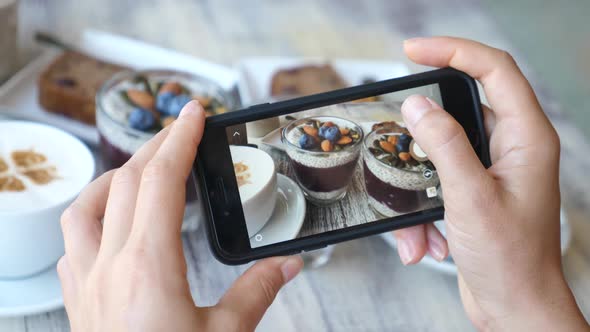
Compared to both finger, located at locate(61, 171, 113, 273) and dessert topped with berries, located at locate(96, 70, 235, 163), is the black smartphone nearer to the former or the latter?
finger, located at locate(61, 171, 113, 273)

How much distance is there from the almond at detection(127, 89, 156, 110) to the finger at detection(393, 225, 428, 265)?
1.10 feet

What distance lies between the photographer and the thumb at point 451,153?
46cm

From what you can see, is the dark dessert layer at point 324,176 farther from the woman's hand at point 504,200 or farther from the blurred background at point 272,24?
the blurred background at point 272,24

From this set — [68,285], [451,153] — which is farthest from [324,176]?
[68,285]

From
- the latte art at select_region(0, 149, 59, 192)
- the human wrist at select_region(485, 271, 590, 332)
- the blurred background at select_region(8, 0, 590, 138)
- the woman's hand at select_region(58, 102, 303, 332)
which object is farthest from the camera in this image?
the blurred background at select_region(8, 0, 590, 138)

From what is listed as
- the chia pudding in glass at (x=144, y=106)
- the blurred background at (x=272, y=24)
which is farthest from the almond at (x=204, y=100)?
the blurred background at (x=272, y=24)

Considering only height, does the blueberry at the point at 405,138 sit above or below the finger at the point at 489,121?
below

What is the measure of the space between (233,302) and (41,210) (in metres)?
0.22

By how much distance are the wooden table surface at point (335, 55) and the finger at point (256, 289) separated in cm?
14

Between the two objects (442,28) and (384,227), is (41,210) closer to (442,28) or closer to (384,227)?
(384,227)

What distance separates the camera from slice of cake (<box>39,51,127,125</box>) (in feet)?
2.61

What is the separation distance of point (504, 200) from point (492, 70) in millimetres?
140

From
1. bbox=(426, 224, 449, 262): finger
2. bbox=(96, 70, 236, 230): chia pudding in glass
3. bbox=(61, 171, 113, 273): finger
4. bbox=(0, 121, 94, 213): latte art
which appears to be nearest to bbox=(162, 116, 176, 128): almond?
bbox=(96, 70, 236, 230): chia pudding in glass

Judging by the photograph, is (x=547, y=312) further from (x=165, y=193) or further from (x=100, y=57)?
(x=100, y=57)
